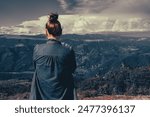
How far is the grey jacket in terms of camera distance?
30.4 ft

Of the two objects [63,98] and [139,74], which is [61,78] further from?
[139,74]

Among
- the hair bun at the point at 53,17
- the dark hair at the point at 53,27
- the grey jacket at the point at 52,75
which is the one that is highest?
the hair bun at the point at 53,17

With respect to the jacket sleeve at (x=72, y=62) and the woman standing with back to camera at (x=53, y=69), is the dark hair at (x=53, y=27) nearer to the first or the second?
the woman standing with back to camera at (x=53, y=69)

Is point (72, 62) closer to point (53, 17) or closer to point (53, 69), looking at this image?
point (53, 69)

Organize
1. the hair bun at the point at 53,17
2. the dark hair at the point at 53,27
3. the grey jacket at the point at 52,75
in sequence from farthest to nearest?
the hair bun at the point at 53,17, the dark hair at the point at 53,27, the grey jacket at the point at 52,75

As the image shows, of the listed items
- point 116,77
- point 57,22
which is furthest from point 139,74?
point 57,22

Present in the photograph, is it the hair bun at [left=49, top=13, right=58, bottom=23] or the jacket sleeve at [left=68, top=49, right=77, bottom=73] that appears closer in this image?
the jacket sleeve at [left=68, top=49, right=77, bottom=73]

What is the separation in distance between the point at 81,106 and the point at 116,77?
584 ft

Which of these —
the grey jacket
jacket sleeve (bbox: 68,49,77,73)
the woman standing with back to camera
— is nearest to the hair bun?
the woman standing with back to camera

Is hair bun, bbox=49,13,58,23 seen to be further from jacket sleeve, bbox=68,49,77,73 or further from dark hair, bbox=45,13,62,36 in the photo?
jacket sleeve, bbox=68,49,77,73

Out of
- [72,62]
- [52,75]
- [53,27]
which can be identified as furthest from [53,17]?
[52,75]

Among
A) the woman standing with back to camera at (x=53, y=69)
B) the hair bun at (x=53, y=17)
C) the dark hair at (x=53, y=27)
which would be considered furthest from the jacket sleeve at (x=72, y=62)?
the hair bun at (x=53, y=17)

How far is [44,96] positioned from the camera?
9.27m

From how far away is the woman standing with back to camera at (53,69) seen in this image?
30.4 feet
